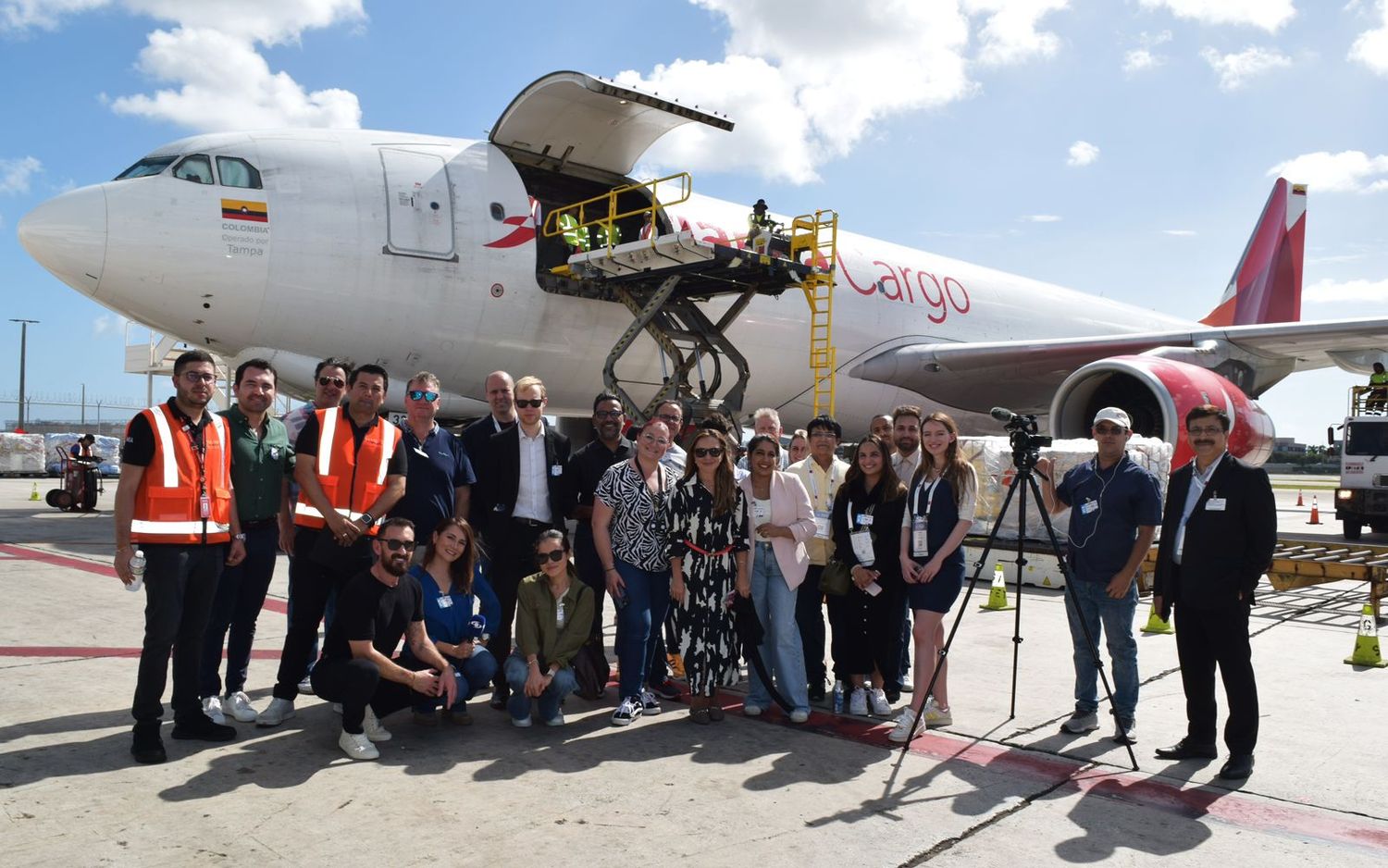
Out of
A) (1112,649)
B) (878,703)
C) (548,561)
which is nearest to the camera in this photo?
(1112,649)

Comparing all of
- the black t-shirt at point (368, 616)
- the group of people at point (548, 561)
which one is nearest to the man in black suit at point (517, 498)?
the group of people at point (548, 561)

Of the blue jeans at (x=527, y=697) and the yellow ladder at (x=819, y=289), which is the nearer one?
the blue jeans at (x=527, y=697)

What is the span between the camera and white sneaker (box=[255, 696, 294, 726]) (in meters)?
4.29

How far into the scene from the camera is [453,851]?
117 inches

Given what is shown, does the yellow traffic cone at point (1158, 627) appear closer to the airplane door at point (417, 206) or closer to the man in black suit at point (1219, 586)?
the man in black suit at point (1219, 586)

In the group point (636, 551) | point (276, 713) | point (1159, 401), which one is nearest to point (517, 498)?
point (636, 551)

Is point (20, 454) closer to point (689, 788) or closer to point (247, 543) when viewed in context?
point (247, 543)

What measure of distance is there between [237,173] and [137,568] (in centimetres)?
625

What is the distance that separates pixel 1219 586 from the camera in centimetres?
404

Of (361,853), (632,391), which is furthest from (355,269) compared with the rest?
(361,853)

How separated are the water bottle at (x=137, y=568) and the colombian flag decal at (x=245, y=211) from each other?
574cm

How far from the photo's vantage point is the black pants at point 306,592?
445 cm

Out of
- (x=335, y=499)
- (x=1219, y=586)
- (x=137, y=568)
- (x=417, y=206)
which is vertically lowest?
(x=1219, y=586)

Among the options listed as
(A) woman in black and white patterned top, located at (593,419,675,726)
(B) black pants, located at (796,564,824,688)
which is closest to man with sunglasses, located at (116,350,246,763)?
(A) woman in black and white patterned top, located at (593,419,675,726)
